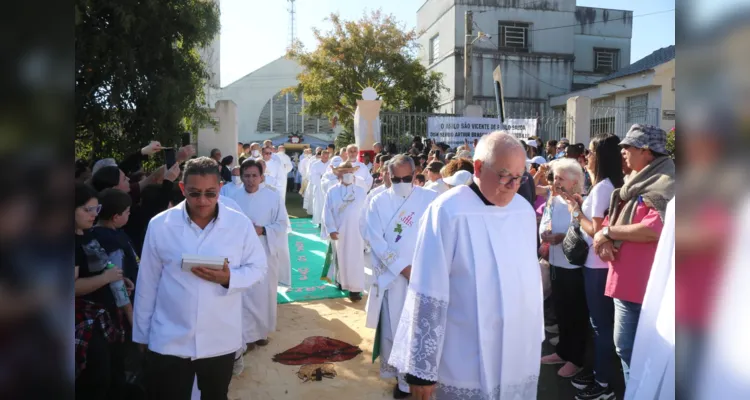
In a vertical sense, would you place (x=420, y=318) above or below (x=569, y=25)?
below

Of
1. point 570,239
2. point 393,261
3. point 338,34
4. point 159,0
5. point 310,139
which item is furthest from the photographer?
point 310,139

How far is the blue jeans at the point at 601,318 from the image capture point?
4508mm

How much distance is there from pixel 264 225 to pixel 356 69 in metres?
17.9

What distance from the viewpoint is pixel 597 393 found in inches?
182

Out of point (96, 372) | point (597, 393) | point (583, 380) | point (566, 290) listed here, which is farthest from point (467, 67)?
point (96, 372)

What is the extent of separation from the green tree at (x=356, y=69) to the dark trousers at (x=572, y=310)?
18001 mm

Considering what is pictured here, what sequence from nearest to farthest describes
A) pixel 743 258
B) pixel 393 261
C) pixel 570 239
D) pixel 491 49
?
1. pixel 743 258
2. pixel 570 239
3. pixel 393 261
4. pixel 491 49

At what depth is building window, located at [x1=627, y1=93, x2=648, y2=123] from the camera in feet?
66.6

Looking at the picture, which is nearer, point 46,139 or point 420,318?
point 46,139

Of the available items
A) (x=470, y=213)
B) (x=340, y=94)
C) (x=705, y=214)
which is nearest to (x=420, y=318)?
(x=470, y=213)

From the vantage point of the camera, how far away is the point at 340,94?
77.2 ft

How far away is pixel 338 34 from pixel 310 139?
1243cm

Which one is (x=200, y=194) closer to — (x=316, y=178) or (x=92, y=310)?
(x=92, y=310)

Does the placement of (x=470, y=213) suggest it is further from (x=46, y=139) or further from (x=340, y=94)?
(x=340, y=94)
